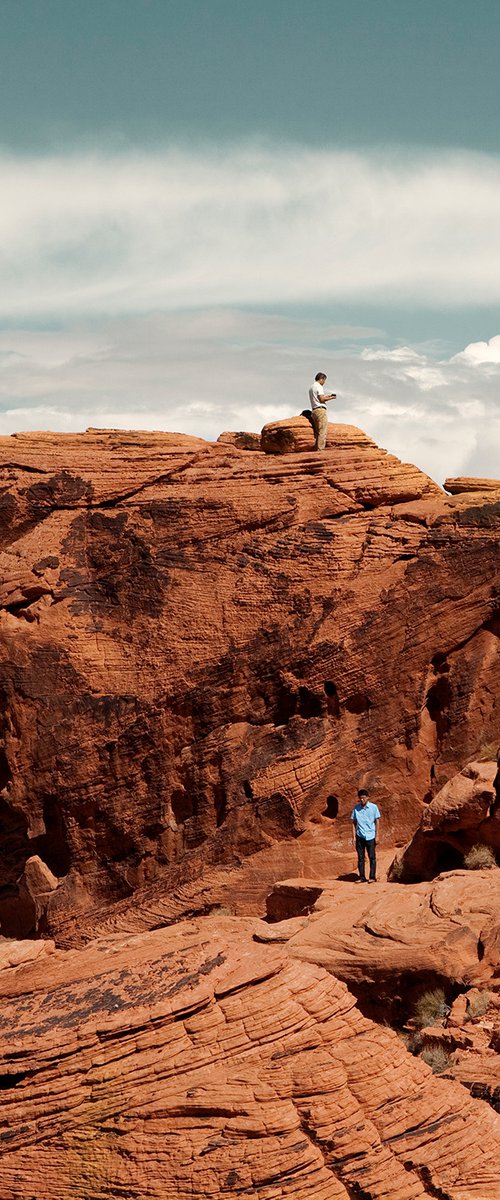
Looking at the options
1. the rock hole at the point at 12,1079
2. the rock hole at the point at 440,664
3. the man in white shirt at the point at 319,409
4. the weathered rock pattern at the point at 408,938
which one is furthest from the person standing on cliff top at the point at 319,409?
the rock hole at the point at 12,1079

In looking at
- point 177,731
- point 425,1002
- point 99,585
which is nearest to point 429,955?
point 425,1002

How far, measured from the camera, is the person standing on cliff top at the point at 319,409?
28.0 metres

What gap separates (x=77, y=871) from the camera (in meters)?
26.8

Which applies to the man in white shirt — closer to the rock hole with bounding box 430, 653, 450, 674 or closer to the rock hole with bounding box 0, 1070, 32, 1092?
the rock hole with bounding box 430, 653, 450, 674

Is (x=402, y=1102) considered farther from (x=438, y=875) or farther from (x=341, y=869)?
(x=341, y=869)

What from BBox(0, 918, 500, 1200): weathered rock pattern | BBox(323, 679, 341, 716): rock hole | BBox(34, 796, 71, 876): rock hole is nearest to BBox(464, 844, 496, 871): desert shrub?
BBox(323, 679, 341, 716): rock hole

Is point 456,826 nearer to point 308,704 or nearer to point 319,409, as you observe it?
point 308,704

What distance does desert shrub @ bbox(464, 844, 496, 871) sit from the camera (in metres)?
21.7

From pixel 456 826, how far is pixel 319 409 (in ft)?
32.1

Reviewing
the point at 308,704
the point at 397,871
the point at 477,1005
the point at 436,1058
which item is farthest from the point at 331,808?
the point at 436,1058

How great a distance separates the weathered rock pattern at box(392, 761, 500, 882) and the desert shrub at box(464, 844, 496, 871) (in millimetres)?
187

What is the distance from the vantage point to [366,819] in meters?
23.4

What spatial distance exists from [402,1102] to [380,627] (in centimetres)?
1319

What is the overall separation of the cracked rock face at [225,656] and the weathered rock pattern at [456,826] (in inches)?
90.4
